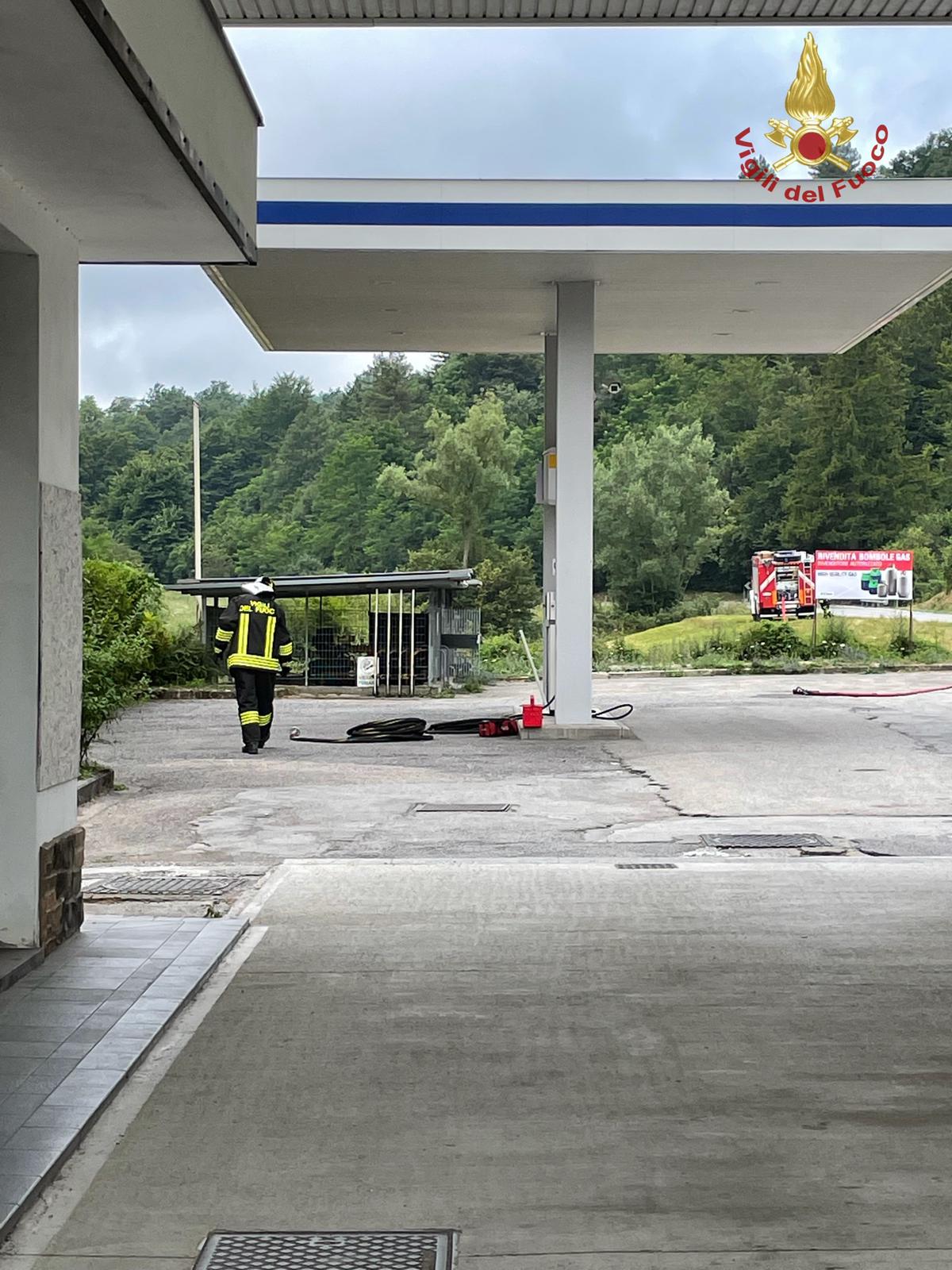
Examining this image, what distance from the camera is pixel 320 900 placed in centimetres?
895

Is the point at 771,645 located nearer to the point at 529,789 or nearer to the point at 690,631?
the point at 690,631

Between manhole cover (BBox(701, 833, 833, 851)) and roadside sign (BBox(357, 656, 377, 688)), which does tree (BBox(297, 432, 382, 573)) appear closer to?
roadside sign (BBox(357, 656, 377, 688))

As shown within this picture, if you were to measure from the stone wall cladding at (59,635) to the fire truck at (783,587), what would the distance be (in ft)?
118

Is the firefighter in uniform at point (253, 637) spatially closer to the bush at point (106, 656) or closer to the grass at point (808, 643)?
the bush at point (106, 656)

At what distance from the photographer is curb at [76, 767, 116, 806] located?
548 inches

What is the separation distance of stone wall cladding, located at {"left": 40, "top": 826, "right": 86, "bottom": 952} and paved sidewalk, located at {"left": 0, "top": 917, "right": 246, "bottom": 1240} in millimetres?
95

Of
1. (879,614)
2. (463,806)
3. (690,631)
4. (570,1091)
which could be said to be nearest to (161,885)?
(463,806)

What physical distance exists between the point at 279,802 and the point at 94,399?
97.6 metres

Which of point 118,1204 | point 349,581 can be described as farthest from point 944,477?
point 118,1204

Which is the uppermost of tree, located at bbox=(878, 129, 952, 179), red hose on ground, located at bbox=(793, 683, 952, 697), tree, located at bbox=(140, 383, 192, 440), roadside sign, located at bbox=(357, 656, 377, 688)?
tree, located at bbox=(878, 129, 952, 179)

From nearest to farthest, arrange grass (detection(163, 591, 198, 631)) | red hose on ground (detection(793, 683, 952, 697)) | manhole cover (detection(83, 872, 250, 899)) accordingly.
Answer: manhole cover (detection(83, 872, 250, 899)) < red hose on ground (detection(793, 683, 952, 697)) < grass (detection(163, 591, 198, 631))

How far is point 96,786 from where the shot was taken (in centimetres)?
1438

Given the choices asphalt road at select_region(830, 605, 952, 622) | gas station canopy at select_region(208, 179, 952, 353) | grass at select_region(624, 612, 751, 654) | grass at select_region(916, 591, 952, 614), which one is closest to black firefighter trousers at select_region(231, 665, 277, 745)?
gas station canopy at select_region(208, 179, 952, 353)

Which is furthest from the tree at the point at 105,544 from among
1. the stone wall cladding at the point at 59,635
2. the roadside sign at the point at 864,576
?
the stone wall cladding at the point at 59,635
